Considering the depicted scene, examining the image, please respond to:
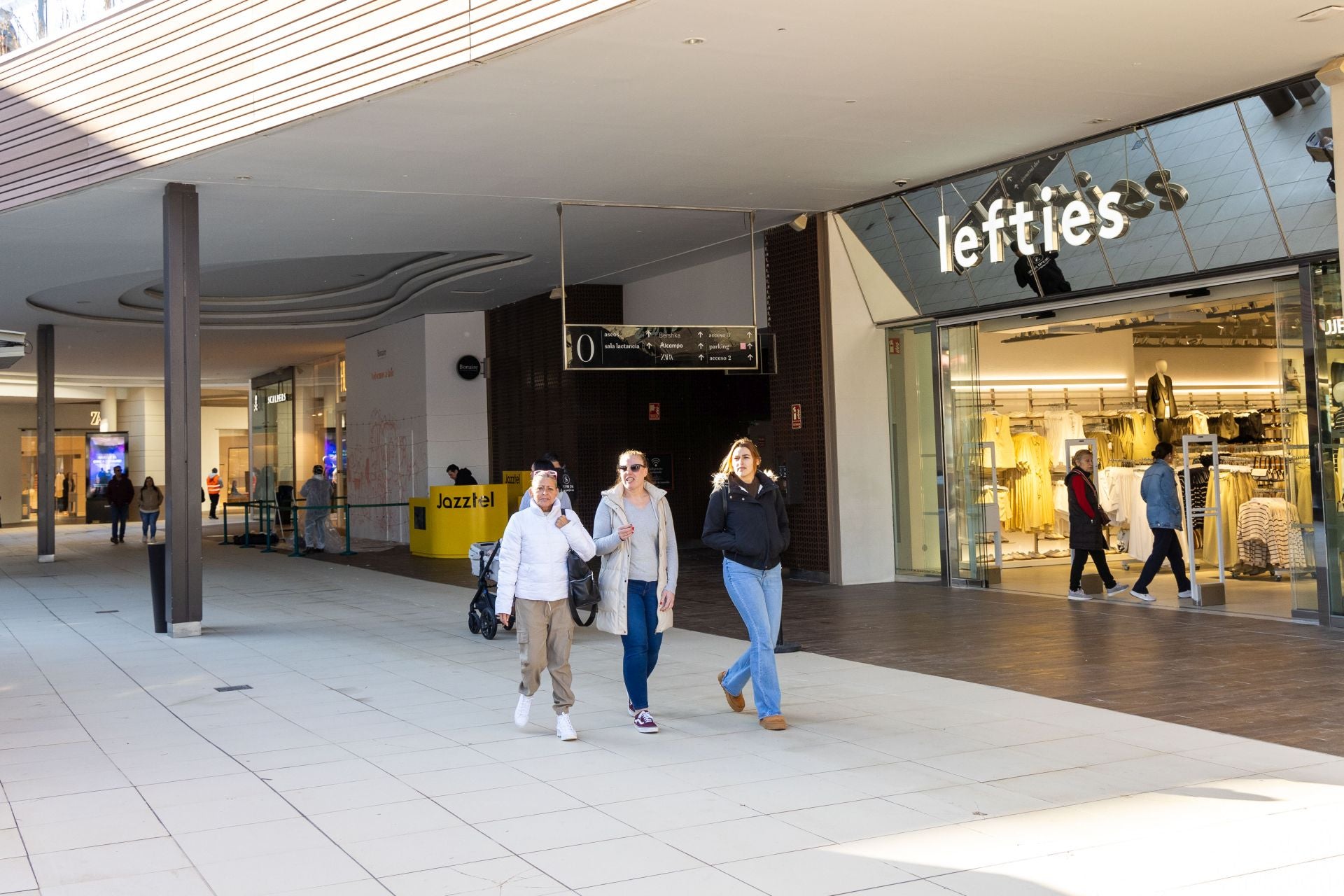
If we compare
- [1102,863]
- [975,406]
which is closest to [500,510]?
[975,406]

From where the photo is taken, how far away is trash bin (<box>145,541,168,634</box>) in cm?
1082

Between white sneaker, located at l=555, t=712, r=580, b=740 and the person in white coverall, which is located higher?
the person in white coverall

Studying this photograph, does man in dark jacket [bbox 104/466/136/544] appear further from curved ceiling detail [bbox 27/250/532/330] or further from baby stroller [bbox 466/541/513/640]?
baby stroller [bbox 466/541/513/640]

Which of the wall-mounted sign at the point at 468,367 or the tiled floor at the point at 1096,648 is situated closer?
the tiled floor at the point at 1096,648

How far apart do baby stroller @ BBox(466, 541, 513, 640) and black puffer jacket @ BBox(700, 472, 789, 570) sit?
3.85 m

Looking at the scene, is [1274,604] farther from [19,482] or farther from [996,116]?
[19,482]

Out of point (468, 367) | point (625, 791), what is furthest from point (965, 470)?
point (468, 367)

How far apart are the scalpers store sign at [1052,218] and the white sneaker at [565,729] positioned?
7.00 m

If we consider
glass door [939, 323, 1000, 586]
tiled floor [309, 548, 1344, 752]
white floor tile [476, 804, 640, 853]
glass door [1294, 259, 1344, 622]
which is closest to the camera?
white floor tile [476, 804, 640, 853]

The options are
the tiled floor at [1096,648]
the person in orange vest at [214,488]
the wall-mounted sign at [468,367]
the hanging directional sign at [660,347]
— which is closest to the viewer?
the tiled floor at [1096,648]

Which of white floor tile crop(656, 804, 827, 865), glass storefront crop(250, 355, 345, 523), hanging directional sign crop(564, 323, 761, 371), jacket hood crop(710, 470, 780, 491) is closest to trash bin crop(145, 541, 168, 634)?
hanging directional sign crop(564, 323, 761, 371)

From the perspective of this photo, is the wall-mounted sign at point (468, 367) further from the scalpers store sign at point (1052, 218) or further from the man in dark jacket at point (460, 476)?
the scalpers store sign at point (1052, 218)

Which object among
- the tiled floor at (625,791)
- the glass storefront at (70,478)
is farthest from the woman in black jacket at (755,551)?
the glass storefront at (70,478)

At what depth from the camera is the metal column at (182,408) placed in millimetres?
10633
